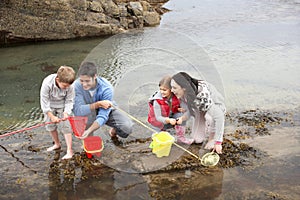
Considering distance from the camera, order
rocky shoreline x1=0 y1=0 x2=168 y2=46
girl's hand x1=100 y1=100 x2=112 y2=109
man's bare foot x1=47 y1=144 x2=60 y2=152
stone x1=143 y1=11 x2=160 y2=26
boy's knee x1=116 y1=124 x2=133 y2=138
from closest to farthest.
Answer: girl's hand x1=100 y1=100 x2=112 y2=109, man's bare foot x1=47 y1=144 x2=60 y2=152, boy's knee x1=116 y1=124 x2=133 y2=138, rocky shoreline x1=0 y1=0 x2=168 y2=46, stone x1=143 y1=11 x2=160 y2=26

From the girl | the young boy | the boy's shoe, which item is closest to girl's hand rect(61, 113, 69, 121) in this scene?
the young boy

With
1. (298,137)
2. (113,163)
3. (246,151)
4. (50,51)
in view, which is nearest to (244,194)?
(246,151)

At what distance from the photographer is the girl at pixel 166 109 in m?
4.08

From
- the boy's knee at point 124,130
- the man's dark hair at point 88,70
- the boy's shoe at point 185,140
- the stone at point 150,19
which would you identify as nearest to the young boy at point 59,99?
the man's dark hair at point 88,70

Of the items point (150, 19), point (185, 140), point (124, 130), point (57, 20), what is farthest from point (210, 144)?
point (150, 19)

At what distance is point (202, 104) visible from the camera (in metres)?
3.80

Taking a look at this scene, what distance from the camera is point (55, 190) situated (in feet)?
11.4

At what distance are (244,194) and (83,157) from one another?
6.21 ft

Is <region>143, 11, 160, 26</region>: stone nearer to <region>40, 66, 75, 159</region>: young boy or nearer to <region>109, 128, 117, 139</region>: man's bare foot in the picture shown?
<region>109, 128, 117, 139</region>: man's bare foot

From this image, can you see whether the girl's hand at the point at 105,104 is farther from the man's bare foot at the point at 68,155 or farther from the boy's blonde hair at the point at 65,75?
the man's bare foot at the point at 68,155

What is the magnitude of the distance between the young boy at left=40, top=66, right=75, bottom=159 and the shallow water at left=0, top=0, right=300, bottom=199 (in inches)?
14.6

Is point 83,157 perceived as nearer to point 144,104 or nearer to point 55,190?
point 55,190

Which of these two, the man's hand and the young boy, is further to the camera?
the man's hand

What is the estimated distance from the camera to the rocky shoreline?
36.9ft
